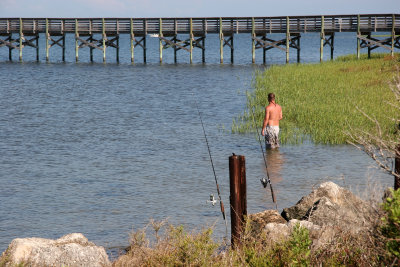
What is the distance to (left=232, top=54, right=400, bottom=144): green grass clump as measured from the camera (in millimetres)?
19172

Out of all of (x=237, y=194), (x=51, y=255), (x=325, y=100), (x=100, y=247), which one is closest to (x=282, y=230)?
(x=237, y=194)

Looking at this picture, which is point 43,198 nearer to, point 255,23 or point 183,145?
point 183,145

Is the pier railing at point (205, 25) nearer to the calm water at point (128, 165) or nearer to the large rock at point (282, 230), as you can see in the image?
the calm water at point (128, 165)

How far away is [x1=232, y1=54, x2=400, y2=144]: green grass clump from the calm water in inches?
37.8

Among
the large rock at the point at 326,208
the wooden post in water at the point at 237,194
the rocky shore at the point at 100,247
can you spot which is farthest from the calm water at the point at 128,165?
the wooden post in water at the point at 237,194

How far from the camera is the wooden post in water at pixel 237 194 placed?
804cm

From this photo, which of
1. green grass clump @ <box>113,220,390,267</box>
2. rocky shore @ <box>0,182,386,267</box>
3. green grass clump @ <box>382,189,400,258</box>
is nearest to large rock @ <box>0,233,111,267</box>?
rocky shore @ <box>0,182,386,267</box>

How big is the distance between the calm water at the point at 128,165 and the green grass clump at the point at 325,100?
0.96 meters

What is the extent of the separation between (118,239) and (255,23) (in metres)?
37.6

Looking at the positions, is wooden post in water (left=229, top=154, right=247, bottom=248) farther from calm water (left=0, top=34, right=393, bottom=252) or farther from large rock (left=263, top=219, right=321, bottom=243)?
calm water (left=0, top=34, right=393, bottom=252)

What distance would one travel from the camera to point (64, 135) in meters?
21.8

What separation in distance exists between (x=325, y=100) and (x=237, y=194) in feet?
53.1

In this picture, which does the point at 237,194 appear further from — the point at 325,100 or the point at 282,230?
the point at 325,100

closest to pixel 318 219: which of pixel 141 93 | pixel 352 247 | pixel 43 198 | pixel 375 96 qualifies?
pixel 352 247
